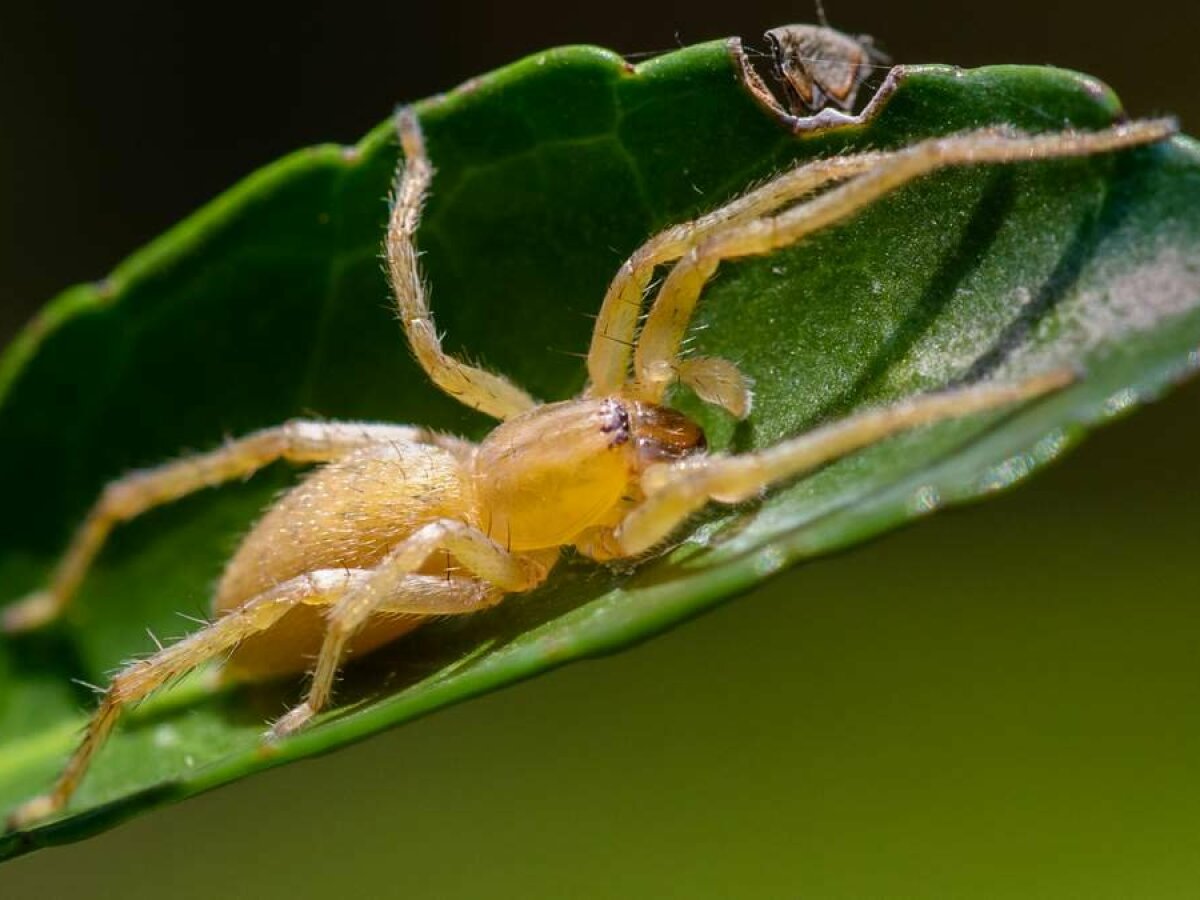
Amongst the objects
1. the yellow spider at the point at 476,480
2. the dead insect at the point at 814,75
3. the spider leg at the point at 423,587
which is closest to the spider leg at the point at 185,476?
the yellow spider at the point at 476,480

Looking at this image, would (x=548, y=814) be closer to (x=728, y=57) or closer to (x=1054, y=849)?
(x=1054, y=849)

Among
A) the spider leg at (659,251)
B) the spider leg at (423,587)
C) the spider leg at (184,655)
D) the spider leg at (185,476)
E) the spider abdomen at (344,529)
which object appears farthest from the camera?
the spider leg at (185,476)

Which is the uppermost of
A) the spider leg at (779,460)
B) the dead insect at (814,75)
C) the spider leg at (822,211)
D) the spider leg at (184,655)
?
the dead insect at (814,75)

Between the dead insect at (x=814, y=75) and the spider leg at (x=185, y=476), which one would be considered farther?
the spider leg at (x=185, y=476)

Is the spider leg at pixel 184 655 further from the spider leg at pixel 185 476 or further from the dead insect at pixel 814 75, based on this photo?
the dead insect at pixel 814 75

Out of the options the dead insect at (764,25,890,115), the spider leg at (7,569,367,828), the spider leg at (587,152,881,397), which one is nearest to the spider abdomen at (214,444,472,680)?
the spider leg at (7,569,367,828)

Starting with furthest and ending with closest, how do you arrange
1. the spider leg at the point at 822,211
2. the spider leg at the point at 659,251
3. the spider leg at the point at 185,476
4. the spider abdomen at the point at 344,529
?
the spider leg at the point at 185,476 → the spider abdomen at the point at 344,529 → the spider leg at the point at 659,251 → the spider leg at the point at 822,211

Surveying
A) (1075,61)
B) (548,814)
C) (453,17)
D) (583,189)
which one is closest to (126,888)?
(548,814)

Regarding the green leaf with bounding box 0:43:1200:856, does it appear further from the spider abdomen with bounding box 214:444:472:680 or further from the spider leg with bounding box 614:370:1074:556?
the spider abdomen with bounding box 214:444:472:680
